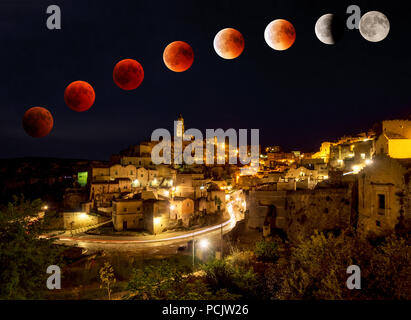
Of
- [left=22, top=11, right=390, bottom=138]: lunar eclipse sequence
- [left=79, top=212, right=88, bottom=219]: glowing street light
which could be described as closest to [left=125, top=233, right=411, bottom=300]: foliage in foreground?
[left=22, top=11, right=390, bottom=138]: lunar eclipse sequence

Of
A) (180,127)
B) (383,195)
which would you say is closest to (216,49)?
(383,195)

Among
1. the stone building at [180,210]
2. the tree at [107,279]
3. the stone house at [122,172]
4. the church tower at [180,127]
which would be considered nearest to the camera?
the tree at [107,279]

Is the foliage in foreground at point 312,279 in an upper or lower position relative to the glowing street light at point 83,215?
upper

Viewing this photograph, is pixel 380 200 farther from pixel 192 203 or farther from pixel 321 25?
pixel 192 203

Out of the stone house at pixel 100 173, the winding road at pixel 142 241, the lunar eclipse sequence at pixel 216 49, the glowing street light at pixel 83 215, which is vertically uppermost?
the lunar eclipse sequence at pixel 216 49

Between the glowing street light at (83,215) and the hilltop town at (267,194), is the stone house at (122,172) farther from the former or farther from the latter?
the glowing street light at (83,215)

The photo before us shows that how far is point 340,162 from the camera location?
1409 inches

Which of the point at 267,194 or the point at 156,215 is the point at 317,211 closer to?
the point at 267,194

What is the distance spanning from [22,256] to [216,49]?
840 cm

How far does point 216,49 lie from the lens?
6914mm

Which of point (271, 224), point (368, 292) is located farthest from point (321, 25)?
point (271, 224)

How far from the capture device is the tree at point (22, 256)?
6941mm

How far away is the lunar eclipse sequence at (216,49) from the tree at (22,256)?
133 inches

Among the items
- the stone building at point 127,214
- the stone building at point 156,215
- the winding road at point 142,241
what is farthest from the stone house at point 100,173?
the stone building at point 156,215
